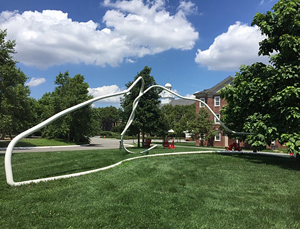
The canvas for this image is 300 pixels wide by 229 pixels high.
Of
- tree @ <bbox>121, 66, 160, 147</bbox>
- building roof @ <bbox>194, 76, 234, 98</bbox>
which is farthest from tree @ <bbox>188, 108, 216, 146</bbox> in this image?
tree @ <bbox>121, 66, 160, 147</bbox>

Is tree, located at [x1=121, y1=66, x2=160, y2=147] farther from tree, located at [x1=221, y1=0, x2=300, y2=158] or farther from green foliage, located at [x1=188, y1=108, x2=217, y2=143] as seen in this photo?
green foliage, located at [x1=188, y1=108, x2=217, y2=143]

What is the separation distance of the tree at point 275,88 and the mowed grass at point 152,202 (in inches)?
131

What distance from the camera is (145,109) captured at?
2398cm

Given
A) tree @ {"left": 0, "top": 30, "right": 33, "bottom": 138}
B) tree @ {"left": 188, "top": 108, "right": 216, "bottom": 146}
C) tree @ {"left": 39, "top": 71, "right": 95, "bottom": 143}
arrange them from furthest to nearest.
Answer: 1. tree @ {"left": 188, "top": 108, "right": 216, "bottom": 146}
2. tree @ {"left": 39, "top": 71, "right": 95, "bottom": 143}
3. tree @ {"left": 0, "top": 30, "right": 33, "bottom": 138}

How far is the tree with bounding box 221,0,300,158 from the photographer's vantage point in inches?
447

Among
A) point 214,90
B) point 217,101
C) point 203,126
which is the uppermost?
point 214,90

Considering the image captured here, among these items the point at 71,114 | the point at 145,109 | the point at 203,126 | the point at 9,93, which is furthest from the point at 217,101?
the point at 9,93

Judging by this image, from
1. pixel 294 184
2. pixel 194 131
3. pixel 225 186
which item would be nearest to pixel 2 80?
pixel 225 186

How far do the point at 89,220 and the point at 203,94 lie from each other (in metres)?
41.5

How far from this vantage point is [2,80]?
20.4 m

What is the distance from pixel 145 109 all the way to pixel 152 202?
60.4 ft

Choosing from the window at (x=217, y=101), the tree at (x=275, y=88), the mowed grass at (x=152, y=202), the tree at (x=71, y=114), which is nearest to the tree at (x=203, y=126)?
the window at (x=217, y=101)

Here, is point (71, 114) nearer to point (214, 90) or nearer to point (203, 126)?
point (203, 126)

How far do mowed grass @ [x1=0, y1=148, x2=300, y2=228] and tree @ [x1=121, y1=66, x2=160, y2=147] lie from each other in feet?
47.7
